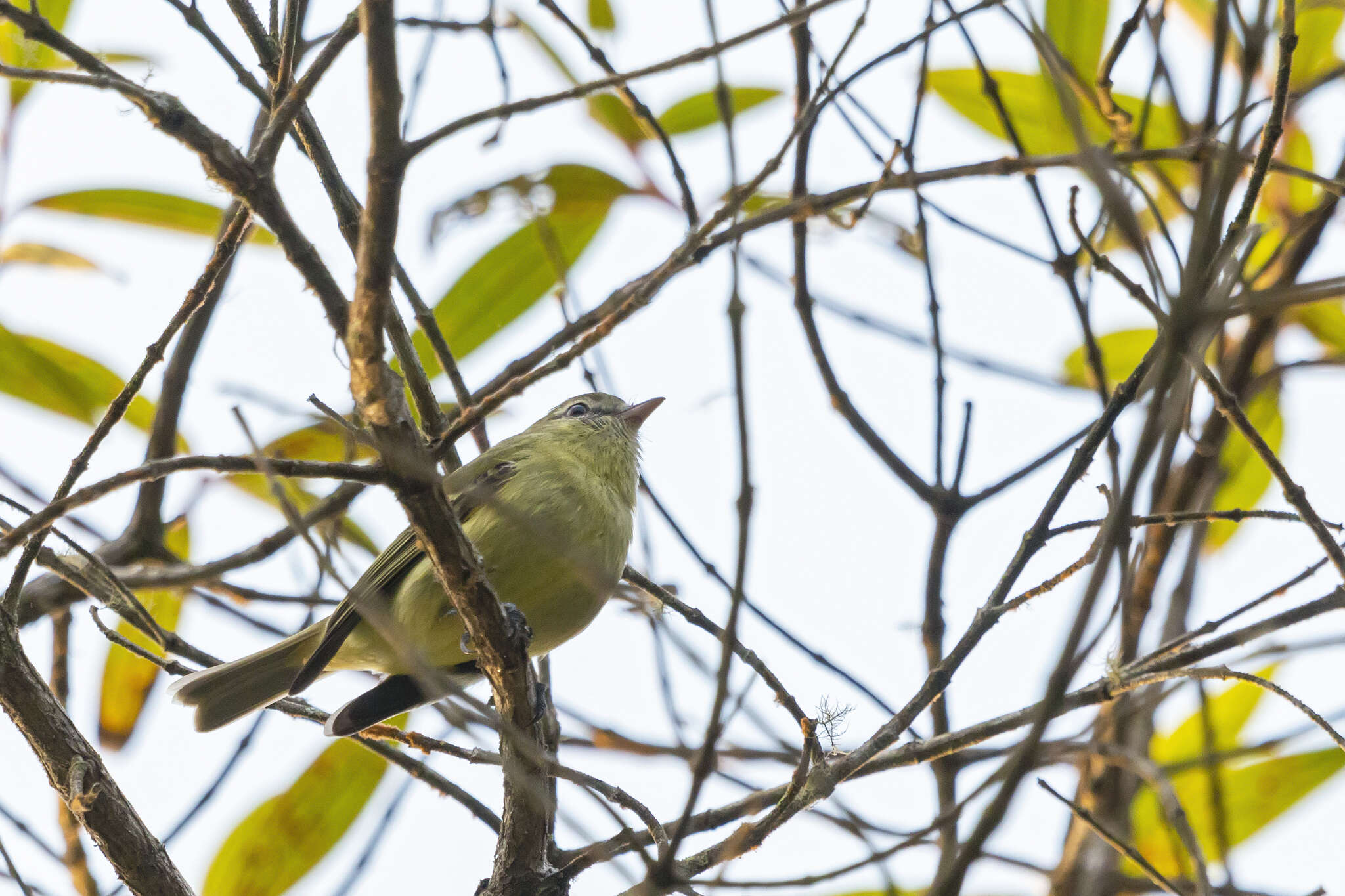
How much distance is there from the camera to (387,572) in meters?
3.78

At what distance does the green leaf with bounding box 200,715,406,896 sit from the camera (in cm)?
366

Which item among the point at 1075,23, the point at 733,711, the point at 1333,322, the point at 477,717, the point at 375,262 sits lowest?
the point at 477,717

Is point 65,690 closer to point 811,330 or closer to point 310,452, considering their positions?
point 310,452

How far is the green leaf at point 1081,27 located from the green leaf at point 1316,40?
0.89m

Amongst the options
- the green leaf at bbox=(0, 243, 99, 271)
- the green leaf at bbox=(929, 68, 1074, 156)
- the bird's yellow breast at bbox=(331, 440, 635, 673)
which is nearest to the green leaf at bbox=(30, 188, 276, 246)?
the green leaf at bbox=(0, 243, 99, 271)

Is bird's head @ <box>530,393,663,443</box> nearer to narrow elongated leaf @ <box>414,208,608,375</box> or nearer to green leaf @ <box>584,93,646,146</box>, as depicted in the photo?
narrow elongated leaf @ <box>414,208,608,375</box>

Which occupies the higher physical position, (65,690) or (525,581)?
(525,581)

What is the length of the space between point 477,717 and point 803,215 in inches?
40.9

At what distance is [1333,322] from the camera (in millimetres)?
4332

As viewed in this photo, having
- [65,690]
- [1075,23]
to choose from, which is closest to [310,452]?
[65,690]

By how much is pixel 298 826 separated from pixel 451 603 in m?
1.02

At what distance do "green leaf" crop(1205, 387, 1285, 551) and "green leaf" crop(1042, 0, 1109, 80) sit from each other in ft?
4.30

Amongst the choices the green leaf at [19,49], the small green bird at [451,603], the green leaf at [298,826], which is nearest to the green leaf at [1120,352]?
the small green bird at [451,603]

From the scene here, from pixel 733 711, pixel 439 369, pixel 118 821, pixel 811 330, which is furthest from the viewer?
pixel 439 369
